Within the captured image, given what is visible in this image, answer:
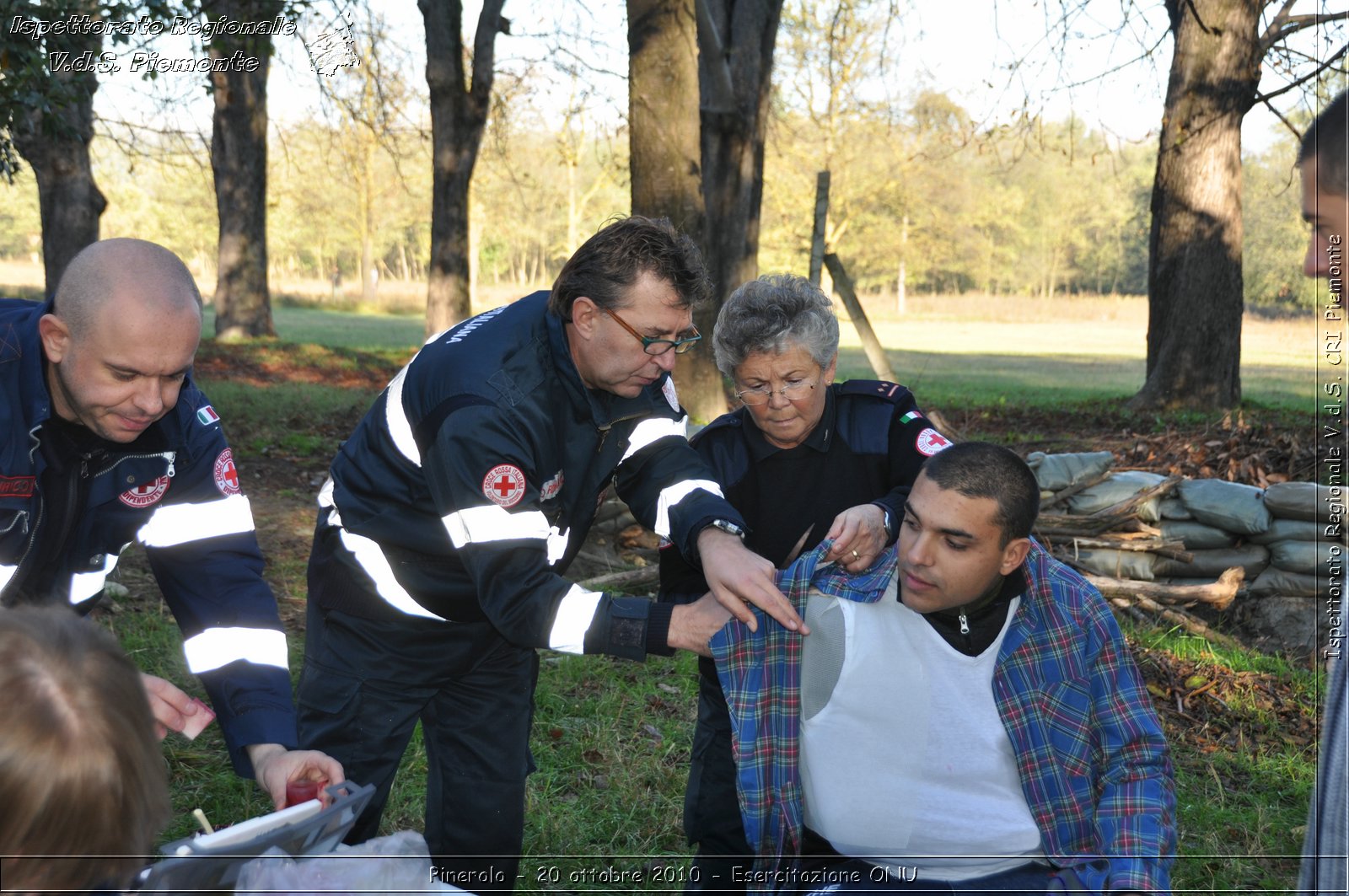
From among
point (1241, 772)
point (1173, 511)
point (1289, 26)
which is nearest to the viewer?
point (1241, 772)

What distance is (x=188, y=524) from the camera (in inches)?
109

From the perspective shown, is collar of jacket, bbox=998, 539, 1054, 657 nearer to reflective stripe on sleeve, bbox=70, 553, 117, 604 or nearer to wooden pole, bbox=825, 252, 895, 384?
reflective stripe on sleeve, bbox=70, 553, 117, 604

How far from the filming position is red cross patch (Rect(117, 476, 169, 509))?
2730 millimetres

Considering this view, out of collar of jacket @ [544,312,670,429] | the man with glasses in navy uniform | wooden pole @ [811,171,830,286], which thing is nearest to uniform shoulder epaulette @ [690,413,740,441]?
the man with glasses in navy uniform

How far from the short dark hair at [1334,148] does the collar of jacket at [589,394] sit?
1.70 m

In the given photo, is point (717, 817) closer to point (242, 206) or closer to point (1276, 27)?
point (1276, 27)

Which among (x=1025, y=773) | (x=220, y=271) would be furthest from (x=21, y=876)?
(x=220, y=271)

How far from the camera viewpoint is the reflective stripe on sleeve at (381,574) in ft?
9.81

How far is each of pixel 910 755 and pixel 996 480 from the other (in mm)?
720

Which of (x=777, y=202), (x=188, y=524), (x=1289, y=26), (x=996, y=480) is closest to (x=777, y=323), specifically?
(x=996, y=480)

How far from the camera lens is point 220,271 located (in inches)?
864

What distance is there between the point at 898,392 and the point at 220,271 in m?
21.3

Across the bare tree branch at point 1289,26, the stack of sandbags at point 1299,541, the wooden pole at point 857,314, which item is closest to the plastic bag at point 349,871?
the stack of sandbags at point 1299,541

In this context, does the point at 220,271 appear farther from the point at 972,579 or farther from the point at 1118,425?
the point at 972,579
